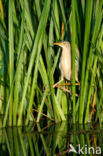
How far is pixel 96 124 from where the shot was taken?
3.61m

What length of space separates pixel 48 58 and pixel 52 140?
109 centimetres

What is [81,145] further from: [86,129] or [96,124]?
[96,124]

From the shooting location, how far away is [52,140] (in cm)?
297

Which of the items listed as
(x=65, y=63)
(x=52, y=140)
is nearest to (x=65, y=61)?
(x=65, y=63)

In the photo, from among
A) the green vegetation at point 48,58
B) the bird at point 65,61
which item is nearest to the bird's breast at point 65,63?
the bird at point 65,61

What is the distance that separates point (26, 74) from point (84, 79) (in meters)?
0.72

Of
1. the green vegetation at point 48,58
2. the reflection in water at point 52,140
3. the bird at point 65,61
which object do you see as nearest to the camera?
the reflection in water at point 52,140

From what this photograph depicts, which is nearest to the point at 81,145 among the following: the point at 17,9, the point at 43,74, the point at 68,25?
the point at 43,74

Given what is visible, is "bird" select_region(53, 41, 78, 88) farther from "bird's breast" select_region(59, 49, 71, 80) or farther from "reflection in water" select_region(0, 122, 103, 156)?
"reflection in water" select_region(0, 122, 103, 156)

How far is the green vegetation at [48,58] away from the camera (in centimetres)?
338

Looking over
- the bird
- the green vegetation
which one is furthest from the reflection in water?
the bird

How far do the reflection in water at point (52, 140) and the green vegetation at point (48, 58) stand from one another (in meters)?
0.20

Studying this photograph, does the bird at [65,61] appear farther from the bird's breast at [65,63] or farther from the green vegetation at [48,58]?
the green vegetation at [48,58]

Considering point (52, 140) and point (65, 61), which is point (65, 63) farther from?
point (52, 140)
